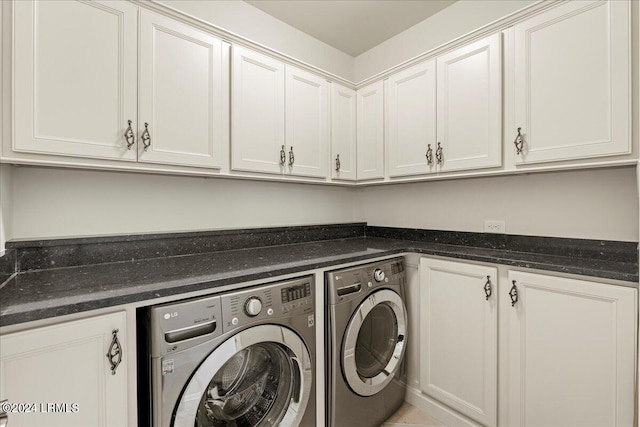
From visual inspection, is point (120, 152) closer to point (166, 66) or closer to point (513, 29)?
point (166, 66)

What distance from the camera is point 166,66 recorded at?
146 centimetres

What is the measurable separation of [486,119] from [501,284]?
0.93 metres

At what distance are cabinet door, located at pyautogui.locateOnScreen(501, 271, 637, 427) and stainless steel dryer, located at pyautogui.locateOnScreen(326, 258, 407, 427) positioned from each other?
23.3 inches

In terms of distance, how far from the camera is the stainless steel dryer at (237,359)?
105 cm

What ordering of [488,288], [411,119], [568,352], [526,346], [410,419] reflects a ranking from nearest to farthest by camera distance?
1. [568,352]
2. [526,346]
3. [488,288]
4. [410,419]
5. [411,119]

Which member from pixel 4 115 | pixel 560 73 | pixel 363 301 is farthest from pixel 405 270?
pixel 4 115

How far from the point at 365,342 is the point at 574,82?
1.74 m

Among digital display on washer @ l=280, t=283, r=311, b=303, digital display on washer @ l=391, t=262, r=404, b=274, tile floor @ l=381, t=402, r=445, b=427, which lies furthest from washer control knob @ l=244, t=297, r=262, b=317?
tile floor @ l=381, t=402, r=445, b=427

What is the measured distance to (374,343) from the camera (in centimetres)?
188

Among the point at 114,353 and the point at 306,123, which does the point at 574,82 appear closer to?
the point at 306,123

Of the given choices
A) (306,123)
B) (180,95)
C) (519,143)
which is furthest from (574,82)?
(180,95)

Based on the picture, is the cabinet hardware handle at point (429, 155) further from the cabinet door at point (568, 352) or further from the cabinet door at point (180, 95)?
the cabinet door at point (180, 95)

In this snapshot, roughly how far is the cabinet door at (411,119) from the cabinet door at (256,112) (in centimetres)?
83

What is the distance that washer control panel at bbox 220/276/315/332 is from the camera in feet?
3.92
